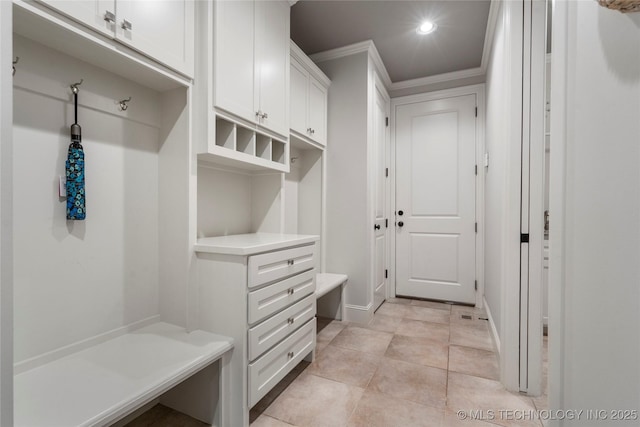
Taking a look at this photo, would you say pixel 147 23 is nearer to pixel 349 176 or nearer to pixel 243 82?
pixel 243 82

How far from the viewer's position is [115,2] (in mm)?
1117

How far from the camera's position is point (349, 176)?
113 inches

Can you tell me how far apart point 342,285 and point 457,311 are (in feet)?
4.44

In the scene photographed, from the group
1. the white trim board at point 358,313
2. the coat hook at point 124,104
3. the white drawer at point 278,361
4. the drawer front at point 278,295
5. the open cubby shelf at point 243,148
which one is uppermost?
the coat hook at point 124,104

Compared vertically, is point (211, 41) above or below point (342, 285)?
above

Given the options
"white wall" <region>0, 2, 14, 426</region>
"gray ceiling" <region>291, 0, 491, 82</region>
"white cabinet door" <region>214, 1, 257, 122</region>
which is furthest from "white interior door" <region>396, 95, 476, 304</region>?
"white wall" <region>0, 2, 14, 426</region>

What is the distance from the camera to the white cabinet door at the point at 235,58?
1.48 meters

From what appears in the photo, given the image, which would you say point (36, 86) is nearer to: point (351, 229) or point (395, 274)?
point (351, 229)

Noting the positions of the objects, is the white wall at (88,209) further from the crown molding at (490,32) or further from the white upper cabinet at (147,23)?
the crown molding at (490,32)

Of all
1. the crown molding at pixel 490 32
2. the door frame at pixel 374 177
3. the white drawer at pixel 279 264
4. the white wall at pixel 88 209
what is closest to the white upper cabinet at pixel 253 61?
the white wall at pixel 88 209

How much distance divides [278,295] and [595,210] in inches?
53.7

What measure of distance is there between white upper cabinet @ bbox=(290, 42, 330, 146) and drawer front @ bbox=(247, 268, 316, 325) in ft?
3.93

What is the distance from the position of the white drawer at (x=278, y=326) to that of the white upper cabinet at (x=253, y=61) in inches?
44.6

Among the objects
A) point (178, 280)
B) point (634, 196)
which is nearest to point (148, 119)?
point (178, 280)
